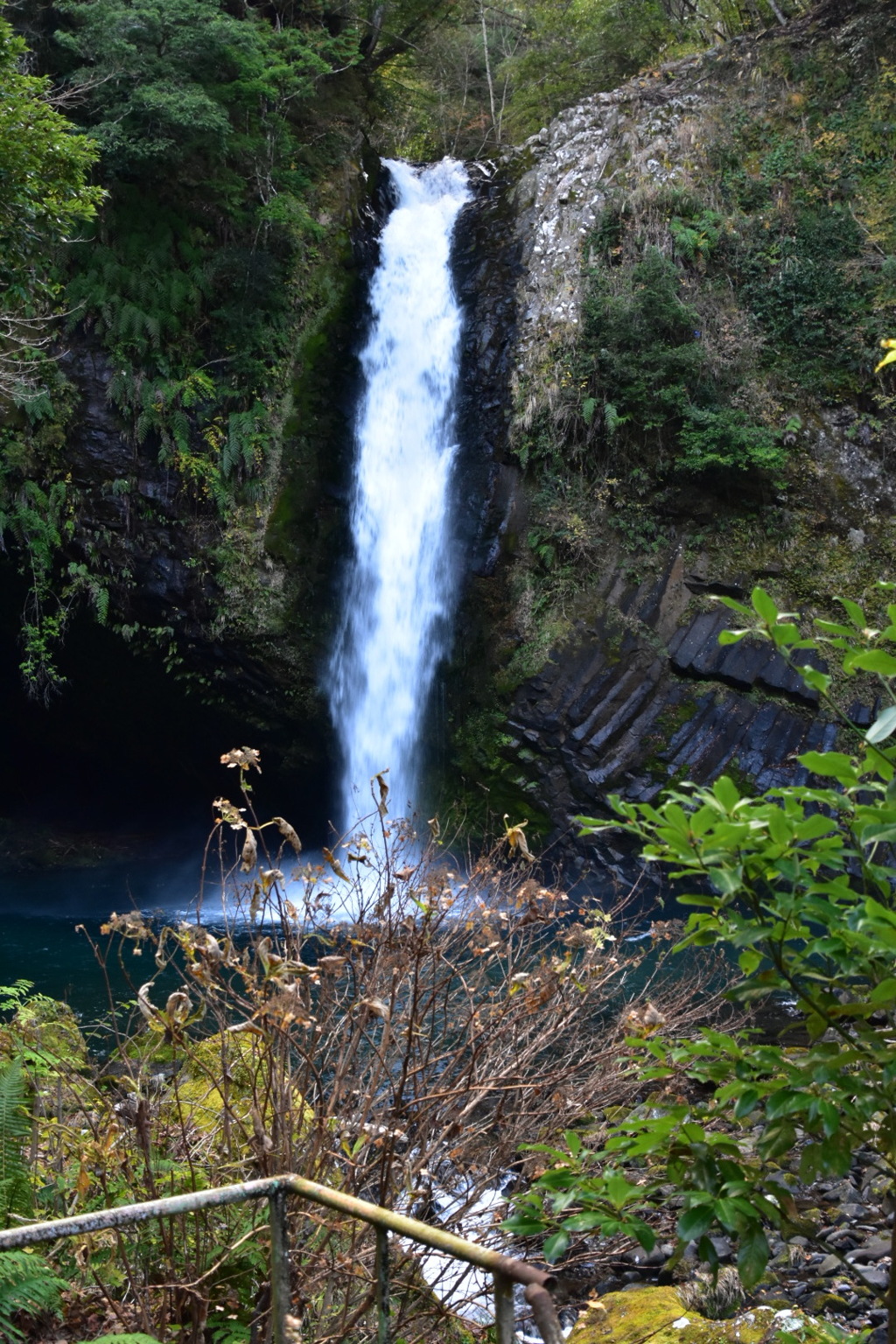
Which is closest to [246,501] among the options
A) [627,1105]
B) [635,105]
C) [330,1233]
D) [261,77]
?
[261,77]

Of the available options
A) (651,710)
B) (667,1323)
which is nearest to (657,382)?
(651,710)

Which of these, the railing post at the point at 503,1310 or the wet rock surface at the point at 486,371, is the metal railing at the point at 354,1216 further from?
the wet rock surface at the point at 486,371

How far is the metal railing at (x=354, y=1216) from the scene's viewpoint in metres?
1.29

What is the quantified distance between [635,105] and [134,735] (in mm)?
11998

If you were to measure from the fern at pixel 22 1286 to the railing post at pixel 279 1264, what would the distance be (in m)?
0.76

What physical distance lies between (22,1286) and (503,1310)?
1349 mm

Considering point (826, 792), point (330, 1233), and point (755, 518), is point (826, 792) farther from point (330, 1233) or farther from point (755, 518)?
point (755, 518)

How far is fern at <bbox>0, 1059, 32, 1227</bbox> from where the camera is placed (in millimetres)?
2672

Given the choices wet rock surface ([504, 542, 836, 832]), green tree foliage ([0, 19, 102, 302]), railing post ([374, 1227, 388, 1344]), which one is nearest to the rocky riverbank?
railing post ([374, 1227, 388, 1344])

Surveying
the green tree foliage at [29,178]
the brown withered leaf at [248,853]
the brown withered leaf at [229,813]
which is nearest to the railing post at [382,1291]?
the brown withered leaf at [248,853]

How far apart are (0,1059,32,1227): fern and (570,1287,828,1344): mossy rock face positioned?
85.4 inches

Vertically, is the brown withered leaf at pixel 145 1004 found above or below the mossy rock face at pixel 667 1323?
above

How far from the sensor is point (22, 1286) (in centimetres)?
216

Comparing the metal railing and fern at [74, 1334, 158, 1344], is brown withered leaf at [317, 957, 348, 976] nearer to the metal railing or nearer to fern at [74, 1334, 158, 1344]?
the metal railing
